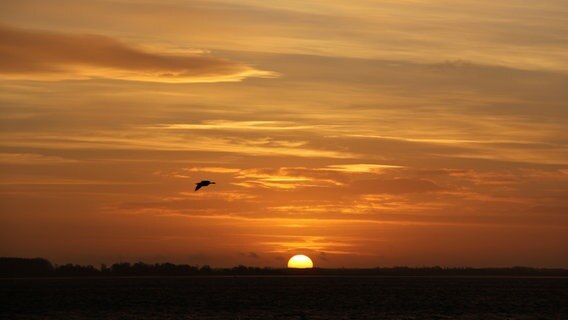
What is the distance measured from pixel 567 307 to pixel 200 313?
54.4 metres

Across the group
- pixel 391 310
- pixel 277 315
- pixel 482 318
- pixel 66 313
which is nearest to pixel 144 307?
pixel 66 313

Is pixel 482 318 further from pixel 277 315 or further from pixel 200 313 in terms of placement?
pixel 200 313

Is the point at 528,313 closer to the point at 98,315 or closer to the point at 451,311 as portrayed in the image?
the point at 451,311

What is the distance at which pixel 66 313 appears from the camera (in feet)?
374

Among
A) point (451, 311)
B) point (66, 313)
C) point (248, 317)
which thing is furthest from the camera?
point (451, 311)

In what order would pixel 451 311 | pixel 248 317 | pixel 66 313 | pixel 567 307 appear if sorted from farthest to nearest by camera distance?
pixel 567 307 → pixel 451 311 → pixel 66 313 → pixel 248 317

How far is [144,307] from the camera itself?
421 feet

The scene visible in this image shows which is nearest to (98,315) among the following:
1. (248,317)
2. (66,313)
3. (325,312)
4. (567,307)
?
(66,313)

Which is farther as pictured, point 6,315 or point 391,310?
point 391,310

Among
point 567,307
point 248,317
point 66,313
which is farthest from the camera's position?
point 567,307

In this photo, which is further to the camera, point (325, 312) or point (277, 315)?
point (325, 312)

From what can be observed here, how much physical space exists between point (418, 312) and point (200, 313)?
26.8 meters

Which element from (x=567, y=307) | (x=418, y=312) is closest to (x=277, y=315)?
(x=418, y=312)

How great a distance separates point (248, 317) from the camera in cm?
10662
